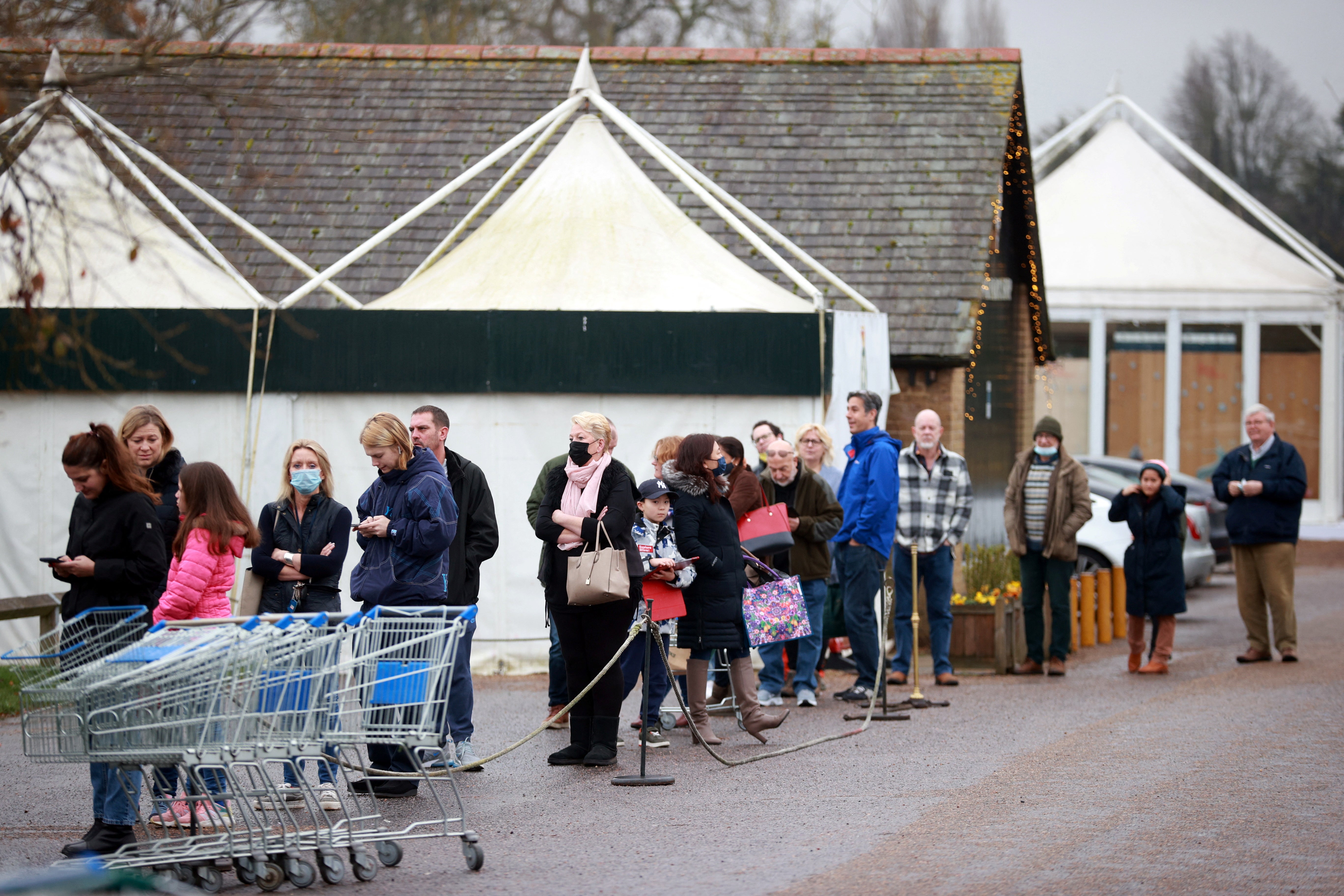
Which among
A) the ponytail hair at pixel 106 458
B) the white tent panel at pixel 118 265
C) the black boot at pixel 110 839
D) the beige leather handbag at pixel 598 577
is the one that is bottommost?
the black boot at pixel 110 839

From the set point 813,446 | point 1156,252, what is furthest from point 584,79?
point 1156,252

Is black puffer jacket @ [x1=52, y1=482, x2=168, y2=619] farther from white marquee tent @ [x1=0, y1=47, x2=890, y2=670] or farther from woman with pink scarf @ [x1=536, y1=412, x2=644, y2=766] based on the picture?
white marquee tent @ [x1=0, y1=47, x2=890, y2=670]

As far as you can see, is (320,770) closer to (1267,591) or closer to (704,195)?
(704,195)

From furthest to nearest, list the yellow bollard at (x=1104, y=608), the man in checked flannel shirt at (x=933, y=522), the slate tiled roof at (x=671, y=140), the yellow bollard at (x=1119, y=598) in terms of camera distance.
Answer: the slate tiled roof at (x=671, y=140), the yellow bollard at (x=1119, y=598), the yellow bollard at (x=1104, y=608), the man in checked flannel shirt at (x=933, y=522)

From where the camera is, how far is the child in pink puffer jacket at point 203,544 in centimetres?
681

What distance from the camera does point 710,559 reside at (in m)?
8.82

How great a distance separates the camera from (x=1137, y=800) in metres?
7.09

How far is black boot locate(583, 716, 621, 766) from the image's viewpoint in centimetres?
832

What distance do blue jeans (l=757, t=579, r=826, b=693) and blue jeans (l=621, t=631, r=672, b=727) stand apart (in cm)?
100

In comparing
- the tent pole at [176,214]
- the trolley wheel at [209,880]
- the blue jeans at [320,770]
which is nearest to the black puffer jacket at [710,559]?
the blue jeans at [320,770]

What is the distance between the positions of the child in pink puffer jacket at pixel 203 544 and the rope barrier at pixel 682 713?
3.17 ft

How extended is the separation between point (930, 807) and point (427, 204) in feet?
23.7

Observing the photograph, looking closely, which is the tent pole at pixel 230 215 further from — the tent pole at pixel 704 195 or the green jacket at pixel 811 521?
the green jacket at pixel 811 521

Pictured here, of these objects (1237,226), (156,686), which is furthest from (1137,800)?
(1237,226)
